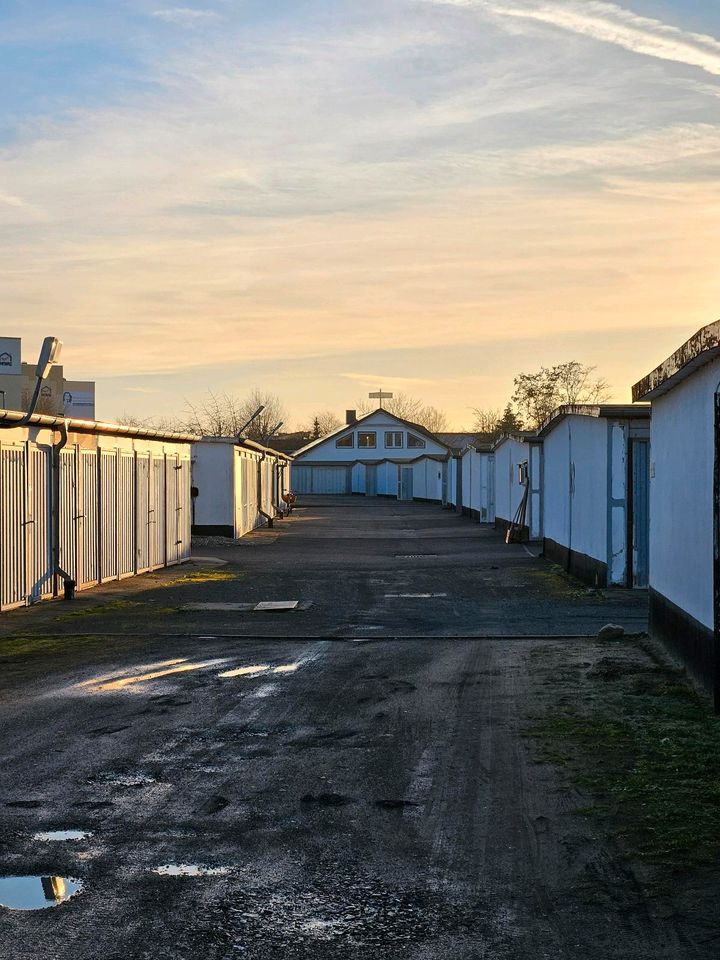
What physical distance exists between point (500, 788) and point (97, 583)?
14.7 m

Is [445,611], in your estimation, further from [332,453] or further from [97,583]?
[332,453]

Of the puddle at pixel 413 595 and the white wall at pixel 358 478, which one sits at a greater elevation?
the white wall at pixel 358 478

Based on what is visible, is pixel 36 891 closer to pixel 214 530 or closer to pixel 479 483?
pixel 214 530

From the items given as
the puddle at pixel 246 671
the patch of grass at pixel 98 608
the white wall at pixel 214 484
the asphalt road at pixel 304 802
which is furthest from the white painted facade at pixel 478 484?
the puddle at pixel 246 671

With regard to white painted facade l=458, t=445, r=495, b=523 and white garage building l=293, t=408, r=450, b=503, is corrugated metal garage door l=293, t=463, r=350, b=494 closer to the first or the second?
white garage building l=293, t=408, r=450, b=503

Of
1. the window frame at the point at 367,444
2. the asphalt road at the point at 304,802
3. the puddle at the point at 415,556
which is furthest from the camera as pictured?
the window frame at the point at 367,444

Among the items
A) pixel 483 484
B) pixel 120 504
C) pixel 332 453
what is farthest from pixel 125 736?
pixel 332 453

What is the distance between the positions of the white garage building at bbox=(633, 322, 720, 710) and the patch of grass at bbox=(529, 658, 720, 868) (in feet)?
1.56

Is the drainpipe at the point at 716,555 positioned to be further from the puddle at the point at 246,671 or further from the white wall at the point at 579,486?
the white wall at the point at 579,486

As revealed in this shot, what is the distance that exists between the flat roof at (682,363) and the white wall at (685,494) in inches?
3.5

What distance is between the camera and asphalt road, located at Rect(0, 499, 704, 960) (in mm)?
4555

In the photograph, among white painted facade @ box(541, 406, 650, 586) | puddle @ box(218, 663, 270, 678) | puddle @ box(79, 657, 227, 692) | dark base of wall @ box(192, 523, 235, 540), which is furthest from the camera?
dark base of wall @ box(192, 523, 235, 540)

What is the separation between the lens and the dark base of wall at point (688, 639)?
9.36 m

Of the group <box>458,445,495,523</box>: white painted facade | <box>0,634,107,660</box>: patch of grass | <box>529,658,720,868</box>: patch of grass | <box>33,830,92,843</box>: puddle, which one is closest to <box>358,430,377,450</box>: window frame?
<box>458,445,495,523</box>: white painted facade
